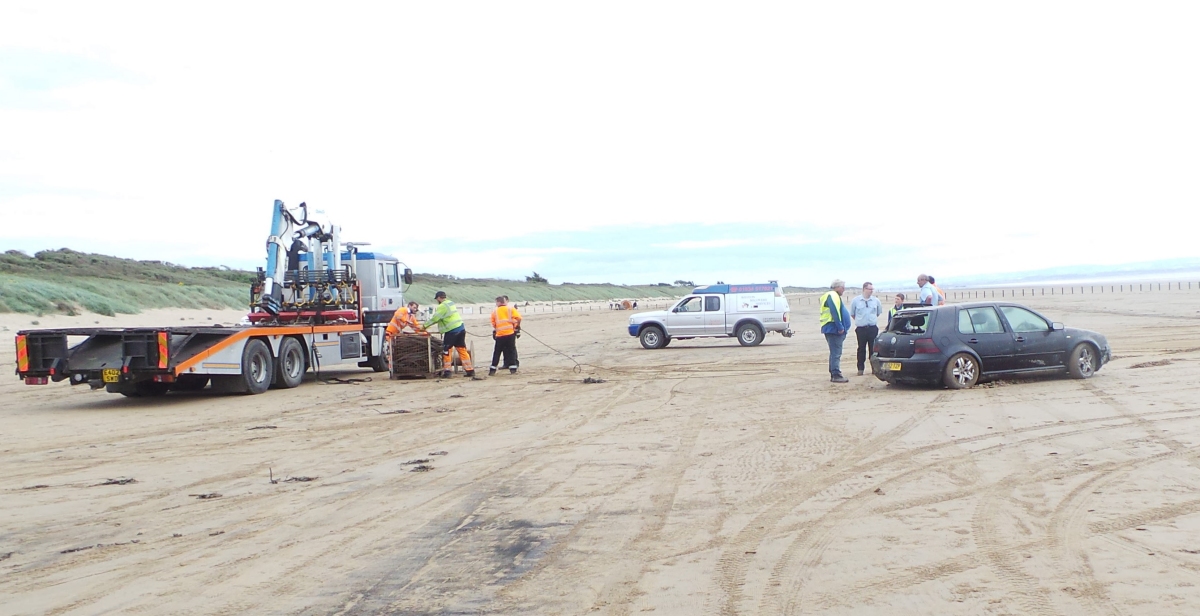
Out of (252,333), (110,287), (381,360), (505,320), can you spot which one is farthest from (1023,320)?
(110,287)

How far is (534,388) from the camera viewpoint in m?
16.6

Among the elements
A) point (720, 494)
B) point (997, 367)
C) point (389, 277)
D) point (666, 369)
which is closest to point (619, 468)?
point (720, 494)

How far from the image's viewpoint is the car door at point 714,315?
27266 millimetres

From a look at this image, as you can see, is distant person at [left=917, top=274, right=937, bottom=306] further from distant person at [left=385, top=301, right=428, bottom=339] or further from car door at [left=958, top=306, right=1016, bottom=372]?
distant person at [left=385, top=301, right=428, bottom=339]

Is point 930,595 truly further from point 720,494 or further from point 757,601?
point 720,494

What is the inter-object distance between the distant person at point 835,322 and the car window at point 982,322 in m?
1.94

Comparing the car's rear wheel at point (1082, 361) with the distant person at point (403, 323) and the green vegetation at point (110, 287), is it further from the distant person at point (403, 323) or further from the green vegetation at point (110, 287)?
the green vegetation at point (110, 287)

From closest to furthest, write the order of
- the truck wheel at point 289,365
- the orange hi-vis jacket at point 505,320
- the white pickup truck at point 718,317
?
the truck wheel at point 289,365 < the orange hi-vis jacket at point 505,320 < the white pickup truck at point 718,317

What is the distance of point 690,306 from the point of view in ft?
89.8

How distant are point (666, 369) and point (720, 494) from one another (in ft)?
40.8

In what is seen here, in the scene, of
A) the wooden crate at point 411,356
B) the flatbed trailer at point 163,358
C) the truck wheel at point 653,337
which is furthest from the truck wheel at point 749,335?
the flatbed trailer at point 163,358

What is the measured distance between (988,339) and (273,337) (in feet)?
39.1

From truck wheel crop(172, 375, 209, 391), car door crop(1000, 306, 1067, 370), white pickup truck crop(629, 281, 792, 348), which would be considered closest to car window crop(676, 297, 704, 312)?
white pickup truck crop(629, 281, 792, 348)

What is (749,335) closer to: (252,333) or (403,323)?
(403,323)
